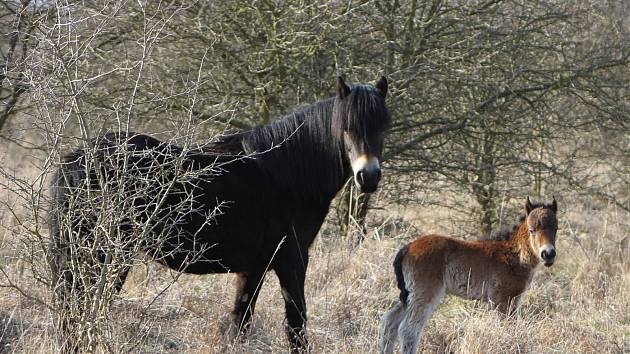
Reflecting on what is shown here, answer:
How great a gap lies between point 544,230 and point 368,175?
6.29ft

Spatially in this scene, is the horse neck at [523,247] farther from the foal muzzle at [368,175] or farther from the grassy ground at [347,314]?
the foal muzzle at [368,175]

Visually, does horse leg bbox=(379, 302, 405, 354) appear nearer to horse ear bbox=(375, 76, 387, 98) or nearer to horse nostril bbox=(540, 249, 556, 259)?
horse nostril bbox=(540, 249, 556, 259)

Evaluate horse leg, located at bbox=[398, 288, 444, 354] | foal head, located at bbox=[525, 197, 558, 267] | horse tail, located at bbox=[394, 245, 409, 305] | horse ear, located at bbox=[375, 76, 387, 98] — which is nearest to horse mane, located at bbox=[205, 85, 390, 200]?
horse ear, located at bbox=[375, 76, 387, 98]

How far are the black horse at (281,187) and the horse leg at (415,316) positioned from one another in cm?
82

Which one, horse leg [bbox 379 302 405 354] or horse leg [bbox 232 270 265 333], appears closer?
horse leg [bbox 232 270 265 333]

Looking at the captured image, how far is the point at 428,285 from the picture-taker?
5.88 meters

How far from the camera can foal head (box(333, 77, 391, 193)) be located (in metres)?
5.13

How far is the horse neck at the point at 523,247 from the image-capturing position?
20.7ft

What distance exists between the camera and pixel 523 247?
20.9 feet

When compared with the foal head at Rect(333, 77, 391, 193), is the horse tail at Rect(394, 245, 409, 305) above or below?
below

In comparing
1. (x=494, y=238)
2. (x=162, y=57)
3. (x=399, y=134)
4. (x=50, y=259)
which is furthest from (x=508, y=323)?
(x=162, y=57)

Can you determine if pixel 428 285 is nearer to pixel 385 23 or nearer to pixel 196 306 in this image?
pixel 196 306

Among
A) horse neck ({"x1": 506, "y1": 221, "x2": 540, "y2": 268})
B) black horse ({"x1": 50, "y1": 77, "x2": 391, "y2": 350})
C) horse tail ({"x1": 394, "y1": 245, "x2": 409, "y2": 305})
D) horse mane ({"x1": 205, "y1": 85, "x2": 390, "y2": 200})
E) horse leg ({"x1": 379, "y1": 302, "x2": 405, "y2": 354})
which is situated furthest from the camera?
horse neck ({"x1": 506, "y1": 221, "x2": 540, "y2": 268})

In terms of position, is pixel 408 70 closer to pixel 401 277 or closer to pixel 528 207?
pixel 528 207
